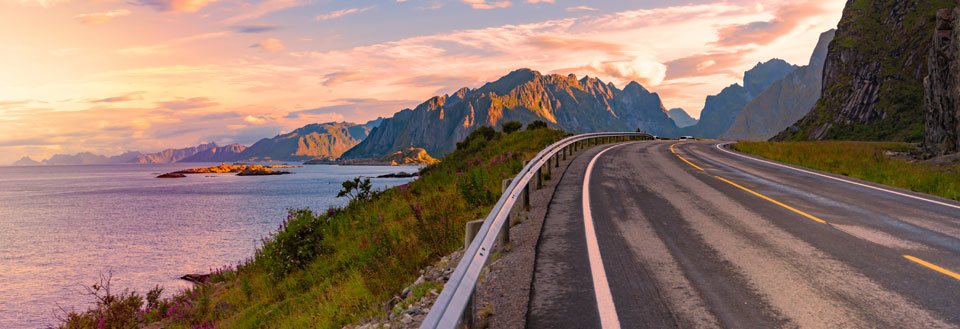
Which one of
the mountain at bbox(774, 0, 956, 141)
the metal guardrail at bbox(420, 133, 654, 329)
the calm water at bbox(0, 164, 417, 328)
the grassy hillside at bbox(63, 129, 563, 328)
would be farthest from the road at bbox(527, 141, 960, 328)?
the mountain at bbox(774, 0, 956, 141)

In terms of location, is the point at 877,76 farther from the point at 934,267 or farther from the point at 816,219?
the point at 934,267

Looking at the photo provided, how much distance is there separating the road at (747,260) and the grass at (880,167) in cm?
277

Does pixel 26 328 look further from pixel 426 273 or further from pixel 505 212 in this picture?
pixel 505 212

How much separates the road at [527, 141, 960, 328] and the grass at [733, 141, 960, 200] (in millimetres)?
2767

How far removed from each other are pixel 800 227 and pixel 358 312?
6.55 m

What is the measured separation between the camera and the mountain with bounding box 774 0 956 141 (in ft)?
305

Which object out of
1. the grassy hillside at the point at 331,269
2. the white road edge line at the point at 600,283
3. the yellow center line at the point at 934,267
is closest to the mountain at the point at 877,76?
the grassy hillside at the point at 331,269

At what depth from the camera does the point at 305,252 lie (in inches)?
584

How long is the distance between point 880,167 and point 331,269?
57.0ft

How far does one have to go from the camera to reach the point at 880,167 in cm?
1780

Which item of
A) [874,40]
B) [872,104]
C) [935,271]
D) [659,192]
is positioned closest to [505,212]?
[935,271]

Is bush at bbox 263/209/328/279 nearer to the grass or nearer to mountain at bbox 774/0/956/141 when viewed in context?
the grass

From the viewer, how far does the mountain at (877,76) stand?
93000mm

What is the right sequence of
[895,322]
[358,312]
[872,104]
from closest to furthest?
1. [895,322]
2. [358,312]
3. [872,104]
